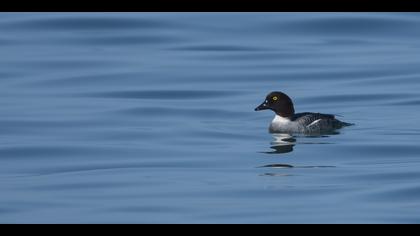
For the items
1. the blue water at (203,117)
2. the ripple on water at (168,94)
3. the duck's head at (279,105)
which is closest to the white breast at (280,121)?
the duck's head at (279,105)

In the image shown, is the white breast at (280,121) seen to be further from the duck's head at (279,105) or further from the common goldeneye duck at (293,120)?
the duck's head at (279,105)

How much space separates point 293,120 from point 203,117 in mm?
1950

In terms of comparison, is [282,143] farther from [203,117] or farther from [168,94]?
[168,94]

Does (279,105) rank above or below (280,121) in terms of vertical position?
above

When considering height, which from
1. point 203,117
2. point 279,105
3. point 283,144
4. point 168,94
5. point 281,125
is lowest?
point 283,144

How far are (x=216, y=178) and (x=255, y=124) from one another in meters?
5.91

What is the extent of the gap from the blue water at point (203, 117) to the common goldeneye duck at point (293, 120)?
0.90 feet

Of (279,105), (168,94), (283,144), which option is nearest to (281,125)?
(279,105)

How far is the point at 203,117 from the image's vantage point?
2425 centimetres

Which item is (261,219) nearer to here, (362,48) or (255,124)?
(255,124)

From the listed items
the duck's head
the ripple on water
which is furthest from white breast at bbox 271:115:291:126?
the ripple on water

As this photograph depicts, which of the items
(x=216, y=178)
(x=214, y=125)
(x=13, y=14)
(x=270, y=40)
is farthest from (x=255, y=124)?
(x=13, y=14)

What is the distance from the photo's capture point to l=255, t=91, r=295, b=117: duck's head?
906 inches

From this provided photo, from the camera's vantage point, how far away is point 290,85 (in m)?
28.4
